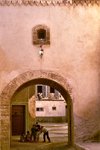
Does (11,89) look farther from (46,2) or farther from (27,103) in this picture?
(27,103)

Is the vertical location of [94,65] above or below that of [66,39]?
below

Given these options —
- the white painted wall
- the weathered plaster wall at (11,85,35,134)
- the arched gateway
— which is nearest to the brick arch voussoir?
the arched gateway

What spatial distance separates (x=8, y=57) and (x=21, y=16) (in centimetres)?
160

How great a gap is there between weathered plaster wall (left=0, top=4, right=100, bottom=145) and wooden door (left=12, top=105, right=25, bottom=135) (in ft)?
21.5

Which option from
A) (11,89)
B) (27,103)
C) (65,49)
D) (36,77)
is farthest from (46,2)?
(27,103)

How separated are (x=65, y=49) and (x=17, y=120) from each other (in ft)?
24.2

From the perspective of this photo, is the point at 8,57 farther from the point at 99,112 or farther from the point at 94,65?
the point at 99,112

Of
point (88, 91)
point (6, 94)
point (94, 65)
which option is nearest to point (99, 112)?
point (88, 91)

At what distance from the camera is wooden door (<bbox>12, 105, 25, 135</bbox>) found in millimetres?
15539

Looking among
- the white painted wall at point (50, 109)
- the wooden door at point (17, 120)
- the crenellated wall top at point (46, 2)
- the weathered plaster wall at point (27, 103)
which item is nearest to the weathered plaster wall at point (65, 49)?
the crenellated wall top at point (46, 2)

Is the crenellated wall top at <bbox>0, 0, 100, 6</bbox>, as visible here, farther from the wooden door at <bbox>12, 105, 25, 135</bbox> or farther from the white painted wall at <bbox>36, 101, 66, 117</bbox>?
the white painted wall at <bbox>36, 101, 66, 117</bbox>

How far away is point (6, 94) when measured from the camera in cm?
923

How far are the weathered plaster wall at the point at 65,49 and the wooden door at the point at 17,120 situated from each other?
21.5 ft

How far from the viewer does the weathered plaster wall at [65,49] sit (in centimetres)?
946
